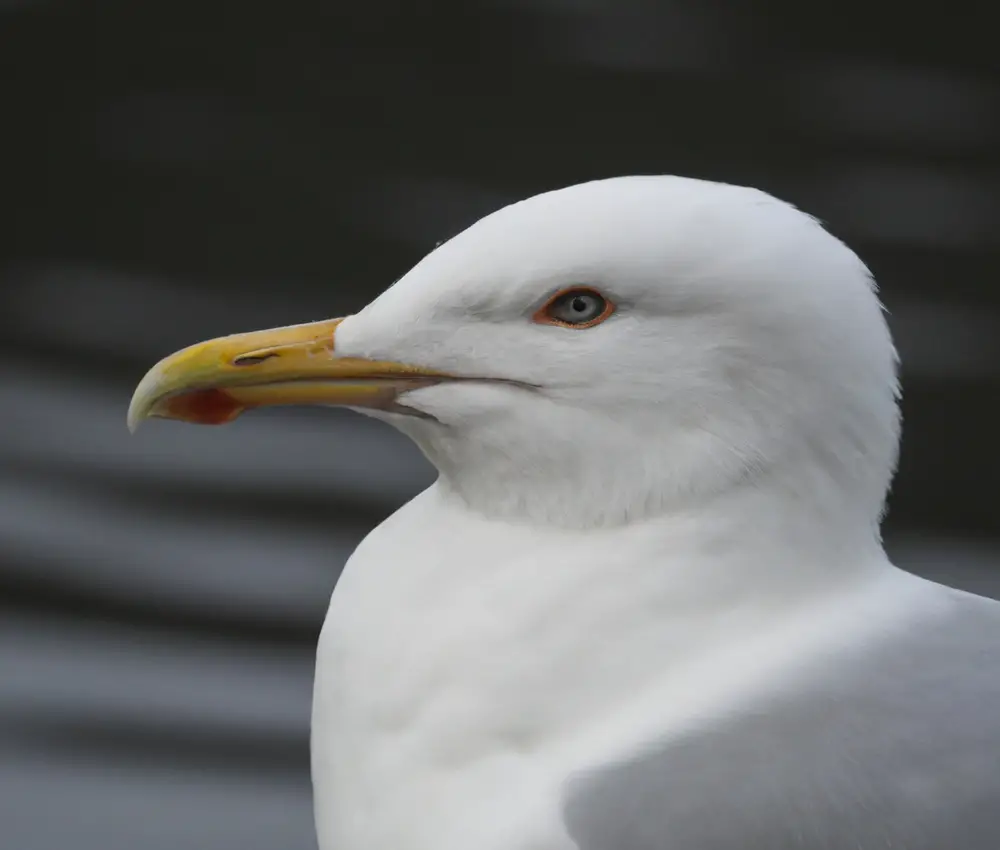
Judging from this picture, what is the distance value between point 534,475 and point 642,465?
63 mm

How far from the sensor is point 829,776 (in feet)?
3.20

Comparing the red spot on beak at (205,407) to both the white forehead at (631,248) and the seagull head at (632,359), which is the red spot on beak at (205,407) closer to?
the seagull head at (632,359)

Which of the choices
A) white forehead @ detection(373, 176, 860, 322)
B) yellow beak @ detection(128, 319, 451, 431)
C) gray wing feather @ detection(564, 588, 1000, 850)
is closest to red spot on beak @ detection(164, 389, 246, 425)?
yellow beak @ detection(128, 319, 451, 431)

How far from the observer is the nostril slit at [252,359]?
1.09 meters

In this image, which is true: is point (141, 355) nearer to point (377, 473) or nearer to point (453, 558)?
point (377, 473)

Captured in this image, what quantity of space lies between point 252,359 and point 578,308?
189mm

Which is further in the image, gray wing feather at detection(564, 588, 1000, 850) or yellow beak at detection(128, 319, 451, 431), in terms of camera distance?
yellow beak at detection(128, 319, 451, 431)

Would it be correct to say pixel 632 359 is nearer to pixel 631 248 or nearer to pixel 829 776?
pixel 631 248

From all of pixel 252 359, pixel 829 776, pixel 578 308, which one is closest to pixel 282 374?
pixel 252 359

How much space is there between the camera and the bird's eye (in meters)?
1.05

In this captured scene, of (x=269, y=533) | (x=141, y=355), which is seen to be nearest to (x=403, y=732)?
(x=269, y=533)

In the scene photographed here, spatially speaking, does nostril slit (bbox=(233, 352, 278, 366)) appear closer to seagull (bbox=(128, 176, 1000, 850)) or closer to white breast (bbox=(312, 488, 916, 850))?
seagull (bbox=(128, 176, 1000, 850))

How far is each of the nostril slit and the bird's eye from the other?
0.16 metres

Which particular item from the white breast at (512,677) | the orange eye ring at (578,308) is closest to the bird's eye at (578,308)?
the orange eye ring at (578,308)
